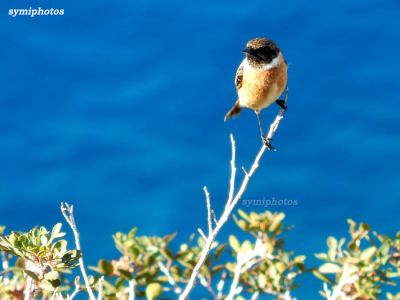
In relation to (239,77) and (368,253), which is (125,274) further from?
(239,77)

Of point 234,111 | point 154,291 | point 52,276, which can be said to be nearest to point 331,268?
point 154,291

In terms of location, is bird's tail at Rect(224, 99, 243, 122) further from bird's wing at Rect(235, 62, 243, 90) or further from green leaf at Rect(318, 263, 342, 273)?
green leaf at Rect(318, 263, 342, 273)

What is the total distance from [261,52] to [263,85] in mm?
165

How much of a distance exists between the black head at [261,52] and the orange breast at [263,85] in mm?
46

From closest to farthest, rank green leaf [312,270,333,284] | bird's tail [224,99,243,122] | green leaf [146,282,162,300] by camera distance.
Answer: green leaf [146,282,162,300]
green leaf [312,270,333,284]
bird's tail [224,99,243,122]

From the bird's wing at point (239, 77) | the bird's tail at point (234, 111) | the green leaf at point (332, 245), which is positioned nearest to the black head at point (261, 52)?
the bird's wing at point (239, 77)

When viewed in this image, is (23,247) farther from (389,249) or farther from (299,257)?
(389,249)

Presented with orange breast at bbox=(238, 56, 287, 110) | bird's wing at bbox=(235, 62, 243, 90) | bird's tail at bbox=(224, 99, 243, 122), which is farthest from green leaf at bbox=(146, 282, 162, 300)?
bird's tail at bbox=(224, 99, 243, 122)

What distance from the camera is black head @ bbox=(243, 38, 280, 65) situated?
3.03 metres

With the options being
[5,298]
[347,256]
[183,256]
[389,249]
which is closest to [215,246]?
[183,256]

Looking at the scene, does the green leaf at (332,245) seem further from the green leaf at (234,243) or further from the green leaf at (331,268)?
the green leaf at (234,243)

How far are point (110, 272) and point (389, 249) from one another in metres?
1.11

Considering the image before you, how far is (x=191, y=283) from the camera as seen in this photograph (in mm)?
1794

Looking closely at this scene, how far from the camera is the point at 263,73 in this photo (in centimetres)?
305
